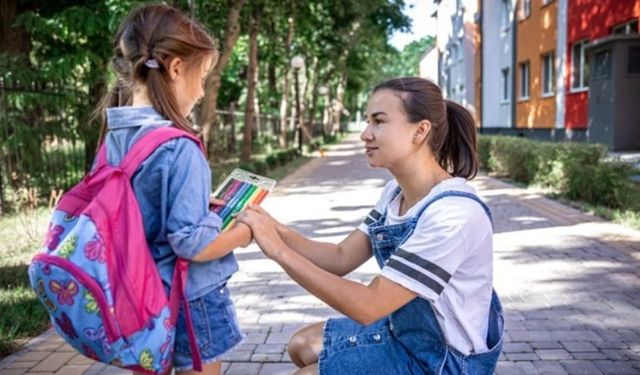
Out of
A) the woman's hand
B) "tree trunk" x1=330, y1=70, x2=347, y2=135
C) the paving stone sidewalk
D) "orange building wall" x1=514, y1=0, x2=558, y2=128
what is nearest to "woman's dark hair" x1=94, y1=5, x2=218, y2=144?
the woman's hand

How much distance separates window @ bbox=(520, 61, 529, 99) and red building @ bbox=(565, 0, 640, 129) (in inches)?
176

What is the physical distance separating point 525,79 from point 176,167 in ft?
78.1

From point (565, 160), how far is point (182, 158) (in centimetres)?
943

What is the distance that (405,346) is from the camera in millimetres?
2006

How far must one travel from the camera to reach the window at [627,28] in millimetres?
15720

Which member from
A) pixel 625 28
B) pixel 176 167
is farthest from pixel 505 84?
pixel 176 167

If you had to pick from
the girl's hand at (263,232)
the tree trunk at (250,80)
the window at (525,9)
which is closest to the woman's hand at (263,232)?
the girl's hand at (263,232)

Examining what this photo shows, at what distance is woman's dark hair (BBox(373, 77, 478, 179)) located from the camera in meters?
2.00

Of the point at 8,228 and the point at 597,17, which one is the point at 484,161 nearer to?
the point at 597,17

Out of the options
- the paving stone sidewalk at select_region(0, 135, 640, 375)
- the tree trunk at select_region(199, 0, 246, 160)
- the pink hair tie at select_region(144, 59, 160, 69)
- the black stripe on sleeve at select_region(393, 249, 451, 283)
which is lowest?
the paving stone sidewalk at select_region(0, 135, 640, 375)

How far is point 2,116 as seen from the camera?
930 centimetres

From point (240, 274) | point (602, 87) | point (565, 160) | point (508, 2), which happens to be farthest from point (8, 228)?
point (508, 2)

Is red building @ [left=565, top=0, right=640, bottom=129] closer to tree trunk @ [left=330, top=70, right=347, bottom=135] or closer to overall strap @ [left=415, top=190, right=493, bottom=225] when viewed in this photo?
overall strap @ [left=415, top=190, right=493, bottom=225]

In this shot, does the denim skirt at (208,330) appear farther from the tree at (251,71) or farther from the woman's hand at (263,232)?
the tree at (251,71)
